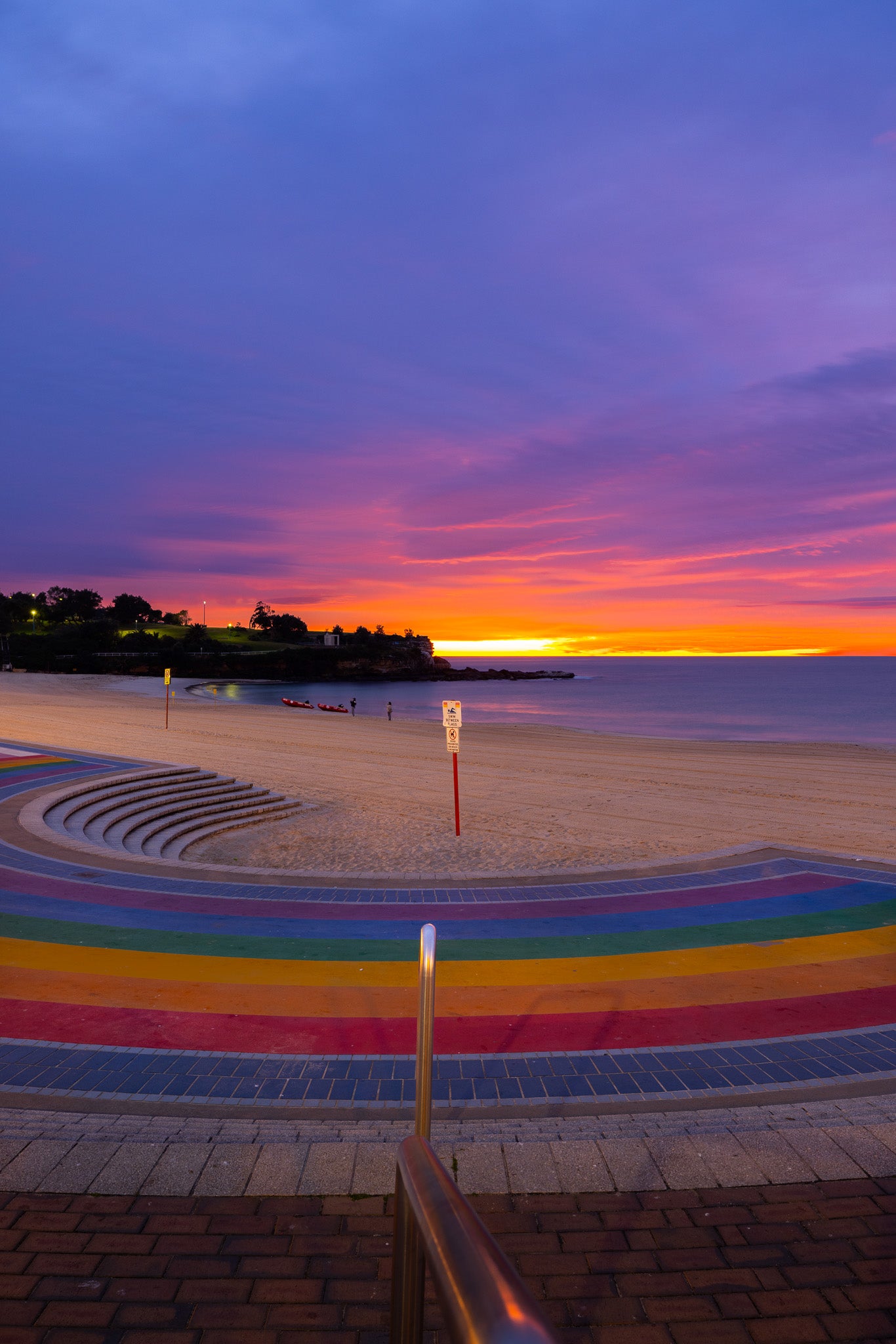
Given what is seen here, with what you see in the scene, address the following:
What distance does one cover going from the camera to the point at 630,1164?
15.9 ft

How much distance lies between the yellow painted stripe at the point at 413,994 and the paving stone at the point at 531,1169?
1965mm

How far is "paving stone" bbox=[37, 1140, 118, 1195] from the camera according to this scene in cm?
457

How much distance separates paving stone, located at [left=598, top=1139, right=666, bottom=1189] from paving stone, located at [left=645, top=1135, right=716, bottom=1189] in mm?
44

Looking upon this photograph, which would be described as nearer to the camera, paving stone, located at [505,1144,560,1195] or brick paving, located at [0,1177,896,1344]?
brick paving, located at [0,1177,896,1344]

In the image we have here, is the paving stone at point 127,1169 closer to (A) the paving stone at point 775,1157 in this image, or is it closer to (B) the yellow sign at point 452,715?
(A) the paving stone at point 775,1157

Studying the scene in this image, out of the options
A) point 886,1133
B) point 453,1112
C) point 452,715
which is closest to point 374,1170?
point 453,1112

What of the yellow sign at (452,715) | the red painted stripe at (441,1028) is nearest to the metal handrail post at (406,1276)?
the red painted stripe at (441,1028)

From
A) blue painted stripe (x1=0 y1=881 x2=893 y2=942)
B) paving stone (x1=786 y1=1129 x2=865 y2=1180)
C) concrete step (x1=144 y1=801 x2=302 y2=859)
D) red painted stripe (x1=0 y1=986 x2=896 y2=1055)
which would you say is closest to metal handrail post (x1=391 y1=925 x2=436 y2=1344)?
paving stone (x1=786 y1=1129 x2=865 y2=1180)

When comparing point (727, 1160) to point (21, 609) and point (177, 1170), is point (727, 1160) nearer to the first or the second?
point (177, 1170)

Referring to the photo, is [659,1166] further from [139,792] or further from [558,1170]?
A: [139,792]

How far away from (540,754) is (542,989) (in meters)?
24.7

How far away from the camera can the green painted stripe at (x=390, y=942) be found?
27.4 ft

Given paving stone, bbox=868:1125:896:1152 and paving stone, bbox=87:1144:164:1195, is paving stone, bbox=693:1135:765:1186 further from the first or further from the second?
paving stone, bbox=87:1144:164:1195

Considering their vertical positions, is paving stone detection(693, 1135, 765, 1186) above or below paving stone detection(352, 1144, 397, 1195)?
above
